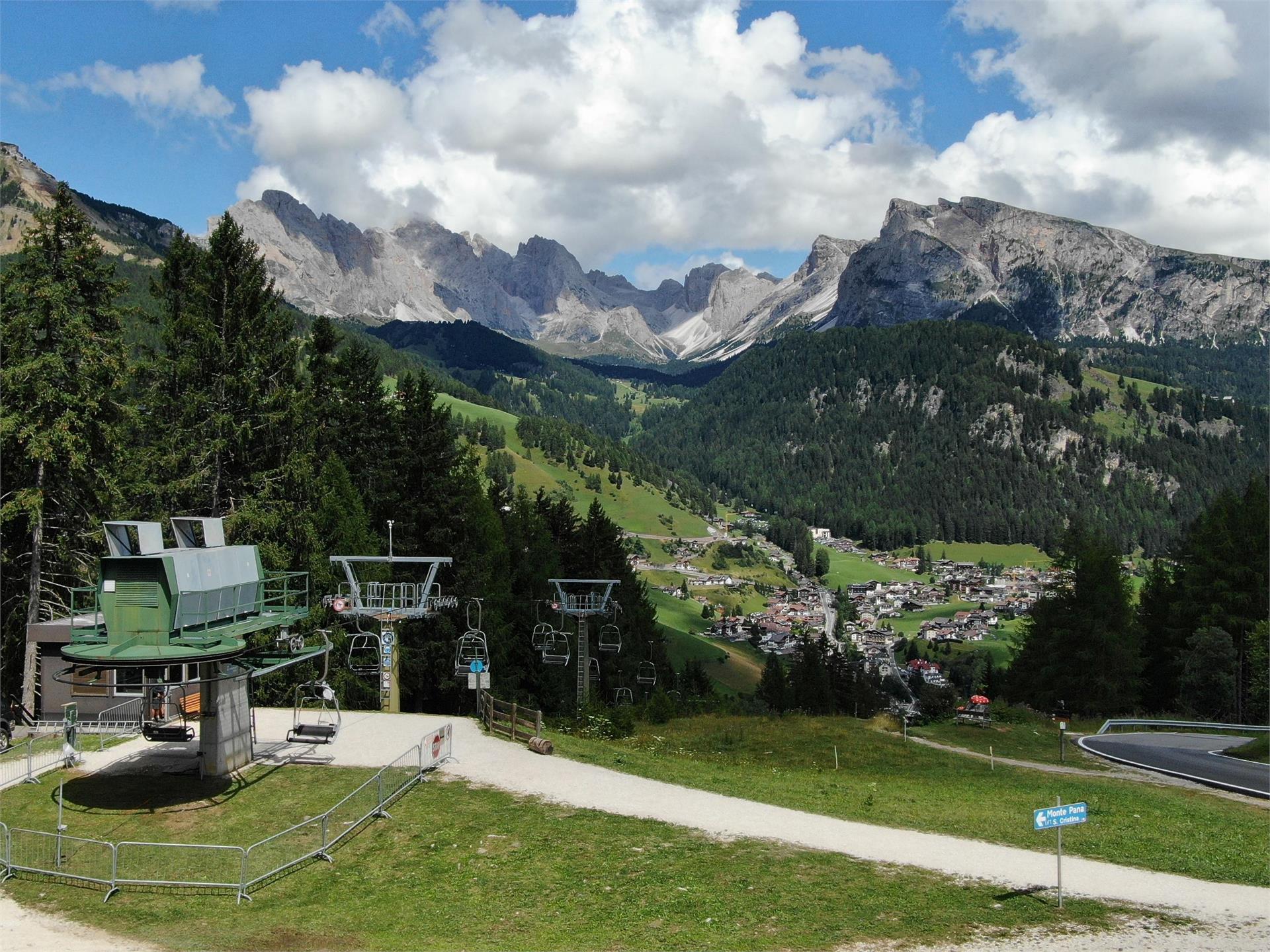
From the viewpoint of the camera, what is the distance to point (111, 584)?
24219 mm

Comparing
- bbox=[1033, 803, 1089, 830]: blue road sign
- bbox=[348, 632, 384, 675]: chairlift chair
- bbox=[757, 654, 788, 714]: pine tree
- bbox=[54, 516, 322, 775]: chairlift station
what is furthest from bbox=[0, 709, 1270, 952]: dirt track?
bbox=[757, 654, 788, 714]: pine tree

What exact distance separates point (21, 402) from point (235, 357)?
10.5 meters

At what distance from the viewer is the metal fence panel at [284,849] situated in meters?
21.0

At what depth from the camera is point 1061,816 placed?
1888cm

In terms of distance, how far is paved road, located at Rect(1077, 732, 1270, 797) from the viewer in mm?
35250

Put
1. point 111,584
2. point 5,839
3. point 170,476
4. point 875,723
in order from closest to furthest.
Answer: point 5,839, point 111,584, point 170,476, point 875,723

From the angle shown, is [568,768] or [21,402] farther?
[21,402]

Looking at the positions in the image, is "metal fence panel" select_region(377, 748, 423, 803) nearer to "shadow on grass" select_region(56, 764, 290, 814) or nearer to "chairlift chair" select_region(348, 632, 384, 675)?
"shadow on grass" select_region(56, 764, 290, 814)

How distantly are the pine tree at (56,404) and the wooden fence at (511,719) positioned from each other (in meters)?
17.5

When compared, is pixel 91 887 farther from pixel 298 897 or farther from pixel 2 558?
pixel 2 558

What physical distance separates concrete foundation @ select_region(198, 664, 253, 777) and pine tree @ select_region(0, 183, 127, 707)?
11.9 m

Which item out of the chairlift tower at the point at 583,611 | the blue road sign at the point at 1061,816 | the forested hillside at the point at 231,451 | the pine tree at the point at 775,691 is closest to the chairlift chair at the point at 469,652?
the forested hillside at the point at 231,451

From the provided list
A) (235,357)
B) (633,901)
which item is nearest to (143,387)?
(235,357)

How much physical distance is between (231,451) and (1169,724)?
2160 inches
